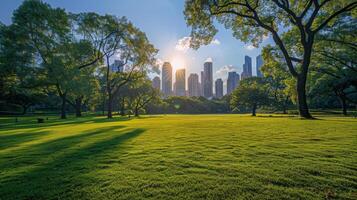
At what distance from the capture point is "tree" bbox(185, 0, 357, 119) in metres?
16.8

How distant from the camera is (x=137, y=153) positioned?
543cm

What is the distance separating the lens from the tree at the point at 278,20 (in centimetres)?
1681

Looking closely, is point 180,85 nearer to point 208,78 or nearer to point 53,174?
point 208,78

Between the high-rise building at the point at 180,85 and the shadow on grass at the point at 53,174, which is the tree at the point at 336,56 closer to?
the shadow on grass at the point at 53,174

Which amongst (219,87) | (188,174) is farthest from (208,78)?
(188,174)

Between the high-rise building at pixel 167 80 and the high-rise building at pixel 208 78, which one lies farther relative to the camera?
the high-rise building at pixel 208 78

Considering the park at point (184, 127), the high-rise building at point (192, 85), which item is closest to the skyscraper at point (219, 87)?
the high-rise building at point (192, 85)

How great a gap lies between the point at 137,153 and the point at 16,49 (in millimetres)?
29334

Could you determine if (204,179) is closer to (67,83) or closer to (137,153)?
(137,153)

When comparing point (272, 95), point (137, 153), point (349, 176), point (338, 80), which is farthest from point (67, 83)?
point (272, 95)

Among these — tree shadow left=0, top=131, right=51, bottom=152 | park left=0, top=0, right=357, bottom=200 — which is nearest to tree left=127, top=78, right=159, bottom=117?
park left=0, top=0, right=357, bottom=200

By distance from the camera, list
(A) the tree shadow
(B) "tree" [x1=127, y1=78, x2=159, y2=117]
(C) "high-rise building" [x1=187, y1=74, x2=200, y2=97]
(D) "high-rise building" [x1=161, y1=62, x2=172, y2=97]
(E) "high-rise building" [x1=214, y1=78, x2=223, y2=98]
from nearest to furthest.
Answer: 1. (A) the tree shadow
2. (B) "tree" [x1=127, y1=78, x2=159, y2=117]
3. (D) "high-rise building" [x1=161, y1=62, x2=172, y2=97]
4. (C) "high-rise building" [x1=187, y1=74, x2=200, y2=97]
5. (E) "high-rise building" [x1=214, y1=78, x2=223, y2=98]

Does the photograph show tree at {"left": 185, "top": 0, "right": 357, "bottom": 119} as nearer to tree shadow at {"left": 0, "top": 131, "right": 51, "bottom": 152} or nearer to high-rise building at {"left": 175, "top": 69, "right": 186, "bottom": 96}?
tree shadow at {"left": 0, "top": 131, "right": 51, "bottom": 152}

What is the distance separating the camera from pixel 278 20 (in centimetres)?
2020
